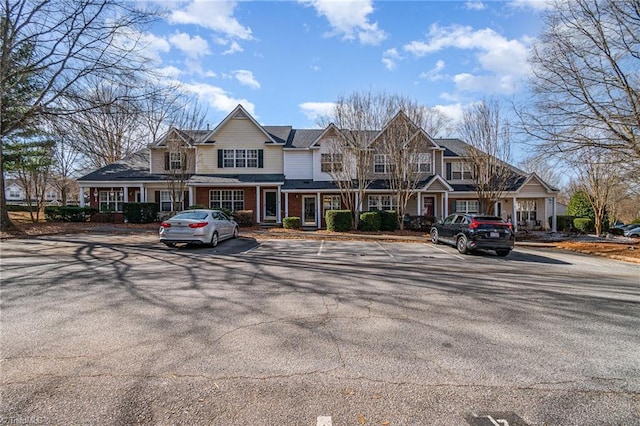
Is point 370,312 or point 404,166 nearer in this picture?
point 370,312

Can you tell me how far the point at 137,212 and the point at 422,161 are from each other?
793 inches

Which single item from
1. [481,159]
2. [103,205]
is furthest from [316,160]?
[103,205]

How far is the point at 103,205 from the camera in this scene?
25.6m

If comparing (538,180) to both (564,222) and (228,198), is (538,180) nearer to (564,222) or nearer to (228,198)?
(564,222)

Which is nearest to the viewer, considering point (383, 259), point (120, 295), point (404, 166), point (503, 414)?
point (503, 414)

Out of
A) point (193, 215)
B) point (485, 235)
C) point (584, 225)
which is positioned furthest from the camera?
point (584, 225)

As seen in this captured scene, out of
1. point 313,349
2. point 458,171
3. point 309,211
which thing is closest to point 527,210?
point 458,171

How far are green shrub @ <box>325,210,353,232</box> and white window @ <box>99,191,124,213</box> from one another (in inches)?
670

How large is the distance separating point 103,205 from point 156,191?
4.42 m

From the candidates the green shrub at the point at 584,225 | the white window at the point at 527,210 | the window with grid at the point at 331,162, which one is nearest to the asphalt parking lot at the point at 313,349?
the window with grid at the point at 331,162

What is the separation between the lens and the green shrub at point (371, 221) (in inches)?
826

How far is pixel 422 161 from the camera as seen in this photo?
75.8ft

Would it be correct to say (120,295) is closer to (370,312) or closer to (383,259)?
(370,312)

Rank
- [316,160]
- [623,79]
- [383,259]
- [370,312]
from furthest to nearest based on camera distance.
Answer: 1. [316,160]
2. [623,79]
3. [383,259]
4. [370,312]
